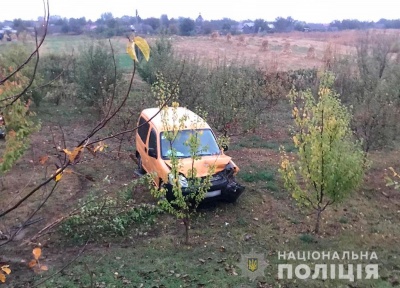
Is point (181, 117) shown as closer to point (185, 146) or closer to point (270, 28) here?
point (185, 146)

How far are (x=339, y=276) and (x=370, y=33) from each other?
20.0m

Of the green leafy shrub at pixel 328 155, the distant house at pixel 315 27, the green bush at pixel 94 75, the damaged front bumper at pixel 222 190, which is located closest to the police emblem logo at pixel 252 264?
the green leafy shrub at pixel 328 155

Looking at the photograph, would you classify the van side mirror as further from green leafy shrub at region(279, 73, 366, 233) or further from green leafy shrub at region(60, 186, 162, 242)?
green leafy shrub at region(279, 73, 366, 233)

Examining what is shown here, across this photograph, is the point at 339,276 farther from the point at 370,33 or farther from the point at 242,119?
the point at 370,33

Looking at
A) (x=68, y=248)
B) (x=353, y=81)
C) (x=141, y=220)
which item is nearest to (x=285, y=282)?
(x=141, y=220)

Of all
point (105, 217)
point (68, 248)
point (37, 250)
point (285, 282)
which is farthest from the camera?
point (105, 217)

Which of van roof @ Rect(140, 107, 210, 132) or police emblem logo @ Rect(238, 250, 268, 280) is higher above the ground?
van roof @ Rect(140, 107, 210, 132)

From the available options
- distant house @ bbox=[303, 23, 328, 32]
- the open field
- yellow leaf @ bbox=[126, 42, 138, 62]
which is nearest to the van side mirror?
the open field

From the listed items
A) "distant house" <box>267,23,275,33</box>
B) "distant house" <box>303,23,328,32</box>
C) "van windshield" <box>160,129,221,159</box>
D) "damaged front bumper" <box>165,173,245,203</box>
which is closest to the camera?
"damaged front bumper" <box>165,173,245,203</box>

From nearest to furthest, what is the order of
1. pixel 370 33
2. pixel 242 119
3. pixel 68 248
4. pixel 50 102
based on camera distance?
pixel 68 248 < pixel 242 119 < pixel 50 102 < pixel 370 33

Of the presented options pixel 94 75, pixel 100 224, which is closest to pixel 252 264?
pixel 100 224

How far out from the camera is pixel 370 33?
76.7 ft

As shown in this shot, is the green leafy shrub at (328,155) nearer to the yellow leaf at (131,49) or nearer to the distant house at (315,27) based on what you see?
the yellow leaf at (131,49)

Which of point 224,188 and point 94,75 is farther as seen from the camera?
point 94,75
